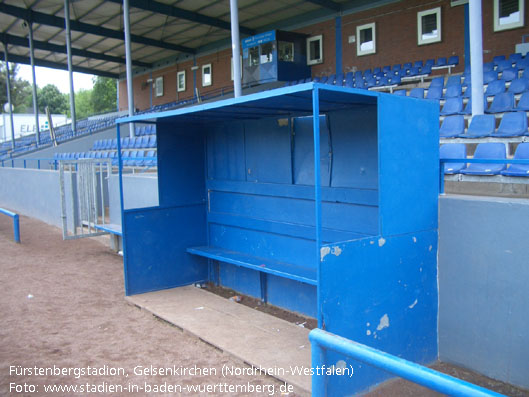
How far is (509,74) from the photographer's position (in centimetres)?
1030

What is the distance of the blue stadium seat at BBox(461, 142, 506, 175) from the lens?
219 inches

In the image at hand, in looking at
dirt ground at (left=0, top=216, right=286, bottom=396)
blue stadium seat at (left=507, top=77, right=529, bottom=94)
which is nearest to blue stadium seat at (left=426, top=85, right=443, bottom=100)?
blue stadium seat at (left=507, top=77, right=529, bottom=94)

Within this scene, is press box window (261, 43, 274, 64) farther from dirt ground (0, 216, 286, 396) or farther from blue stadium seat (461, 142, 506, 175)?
blue stadium seat (461, 142, 506, 175)

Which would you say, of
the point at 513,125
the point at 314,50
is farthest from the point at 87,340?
the point at 314,50

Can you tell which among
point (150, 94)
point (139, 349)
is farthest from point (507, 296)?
point (150, 94)

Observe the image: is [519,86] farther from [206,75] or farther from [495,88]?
[206,75]

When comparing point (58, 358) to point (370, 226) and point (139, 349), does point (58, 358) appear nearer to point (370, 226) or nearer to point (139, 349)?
point (139, 349)

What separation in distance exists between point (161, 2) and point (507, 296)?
64.2 feet


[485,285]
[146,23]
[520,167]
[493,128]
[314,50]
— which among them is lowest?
[485,285]

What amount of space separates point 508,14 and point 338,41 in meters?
6.94

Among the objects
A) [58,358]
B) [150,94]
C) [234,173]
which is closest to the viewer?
[58,358]

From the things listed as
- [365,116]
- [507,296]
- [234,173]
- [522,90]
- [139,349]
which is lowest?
[139,349]

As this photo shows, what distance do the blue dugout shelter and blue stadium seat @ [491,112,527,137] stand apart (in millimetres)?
2773

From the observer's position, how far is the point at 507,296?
3811mm
